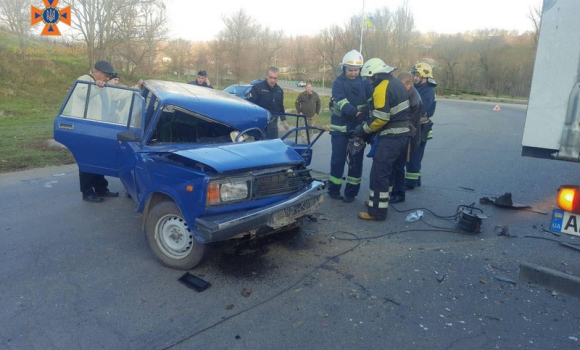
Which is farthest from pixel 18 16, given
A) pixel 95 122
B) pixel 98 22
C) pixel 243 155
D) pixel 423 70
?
pixel 243 155

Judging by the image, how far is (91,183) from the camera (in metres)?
6.26

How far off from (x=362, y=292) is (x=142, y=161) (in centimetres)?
239

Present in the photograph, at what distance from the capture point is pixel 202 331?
318 centimetres

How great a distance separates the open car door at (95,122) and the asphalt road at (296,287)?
0.76 metres

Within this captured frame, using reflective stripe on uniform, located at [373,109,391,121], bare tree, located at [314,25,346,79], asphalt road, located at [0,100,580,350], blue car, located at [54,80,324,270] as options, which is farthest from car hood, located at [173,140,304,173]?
bare tree, located at [314,25,346,79]

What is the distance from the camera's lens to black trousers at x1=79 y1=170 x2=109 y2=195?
6.14 metres

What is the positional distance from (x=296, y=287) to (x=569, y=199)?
2.21 m

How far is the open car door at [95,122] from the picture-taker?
5.36m

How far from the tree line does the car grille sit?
78.0 ft

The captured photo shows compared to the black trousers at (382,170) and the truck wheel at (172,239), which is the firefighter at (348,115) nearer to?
the black trousers at (382,170)

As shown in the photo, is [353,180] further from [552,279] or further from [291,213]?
[552,279]

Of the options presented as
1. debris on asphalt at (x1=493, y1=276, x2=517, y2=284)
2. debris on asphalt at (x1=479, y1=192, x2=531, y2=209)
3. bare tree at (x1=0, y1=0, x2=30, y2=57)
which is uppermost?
bare tree at (x1=0, y1=0, x2=30, y2=57)

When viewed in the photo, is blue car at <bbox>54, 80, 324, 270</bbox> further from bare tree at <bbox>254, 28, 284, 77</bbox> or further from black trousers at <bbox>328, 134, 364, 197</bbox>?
bare tree at <bbox>254, 28, 284, 77</bbox>

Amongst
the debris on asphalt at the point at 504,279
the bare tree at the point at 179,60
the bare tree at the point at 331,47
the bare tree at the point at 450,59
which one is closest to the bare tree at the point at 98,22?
the bare tree at the point at 179,60
